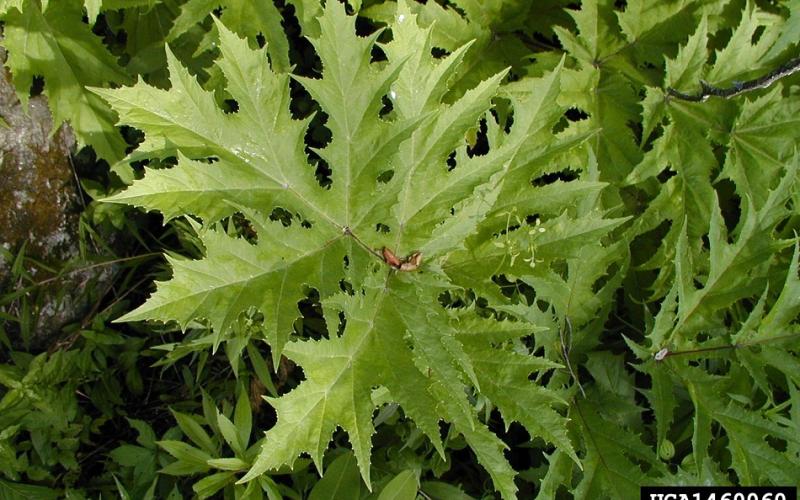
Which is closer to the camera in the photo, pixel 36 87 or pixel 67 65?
pixel 67 65

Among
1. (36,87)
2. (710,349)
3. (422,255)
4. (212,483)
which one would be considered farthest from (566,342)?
(36,87)

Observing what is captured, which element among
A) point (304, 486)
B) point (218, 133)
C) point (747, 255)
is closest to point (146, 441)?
point (304, 486)

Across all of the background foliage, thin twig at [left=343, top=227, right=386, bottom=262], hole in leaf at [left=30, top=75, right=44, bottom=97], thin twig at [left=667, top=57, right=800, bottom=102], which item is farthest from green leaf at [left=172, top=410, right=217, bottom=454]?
thin twig at [left=667, top=57, right=800, bottom=102]

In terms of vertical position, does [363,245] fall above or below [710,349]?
above

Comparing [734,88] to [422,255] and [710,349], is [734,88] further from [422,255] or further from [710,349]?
[422,255]

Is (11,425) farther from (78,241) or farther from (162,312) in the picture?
(162,312)

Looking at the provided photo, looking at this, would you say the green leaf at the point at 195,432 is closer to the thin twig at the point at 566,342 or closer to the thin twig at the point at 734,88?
the thin twig at the point at 566,342

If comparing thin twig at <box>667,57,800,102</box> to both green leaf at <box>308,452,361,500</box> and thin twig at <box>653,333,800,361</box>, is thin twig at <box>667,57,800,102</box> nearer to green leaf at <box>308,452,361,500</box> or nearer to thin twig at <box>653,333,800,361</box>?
thin twig at <box>653,333,800,361</box>
